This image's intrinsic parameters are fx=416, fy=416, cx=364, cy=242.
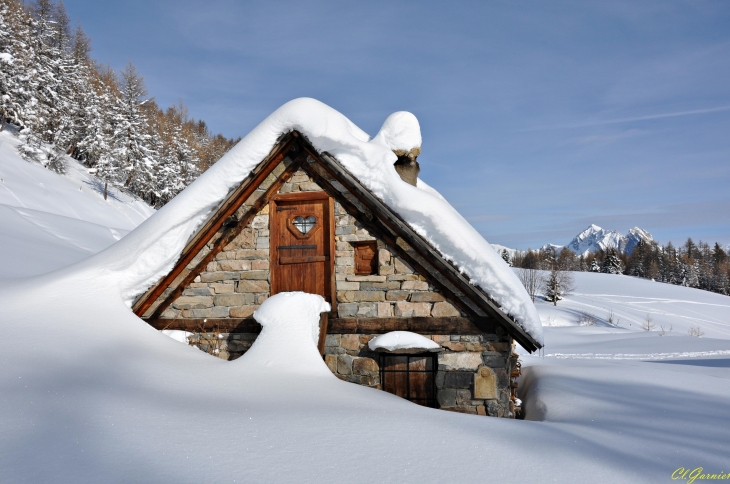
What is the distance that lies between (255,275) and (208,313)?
3.05 feet

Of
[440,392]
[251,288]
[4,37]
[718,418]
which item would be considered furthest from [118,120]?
[718,418]

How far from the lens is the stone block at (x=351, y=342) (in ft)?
20.1

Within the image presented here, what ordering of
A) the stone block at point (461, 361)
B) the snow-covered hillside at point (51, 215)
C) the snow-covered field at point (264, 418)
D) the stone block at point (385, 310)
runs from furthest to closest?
the snow-covered hillside at point (51, 215)
the stone block at point (385, 310)
the stone block at point (461, 361)
the snow-covered field at point (264, 418)

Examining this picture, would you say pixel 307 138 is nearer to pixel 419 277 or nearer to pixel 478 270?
pixel 419 277

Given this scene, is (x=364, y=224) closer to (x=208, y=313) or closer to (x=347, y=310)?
(x=347, y=310)

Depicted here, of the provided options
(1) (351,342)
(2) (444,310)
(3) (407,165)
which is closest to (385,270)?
(2) (444,310)

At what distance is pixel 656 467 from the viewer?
3.03 m

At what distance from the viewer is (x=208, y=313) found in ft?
20.9

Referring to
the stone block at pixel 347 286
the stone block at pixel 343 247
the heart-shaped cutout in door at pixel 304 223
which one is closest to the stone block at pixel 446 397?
the stone block at pixel 347 286

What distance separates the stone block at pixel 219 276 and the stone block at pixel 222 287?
2.4 inches

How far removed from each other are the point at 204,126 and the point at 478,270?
7860cm

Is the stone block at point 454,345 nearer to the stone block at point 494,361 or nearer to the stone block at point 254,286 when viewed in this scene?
the stone block at point 494,361

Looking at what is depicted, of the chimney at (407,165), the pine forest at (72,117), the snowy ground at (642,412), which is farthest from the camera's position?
the pine forest at (72,117)

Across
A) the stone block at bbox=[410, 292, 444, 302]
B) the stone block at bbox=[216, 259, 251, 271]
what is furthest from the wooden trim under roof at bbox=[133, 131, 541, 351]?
the stone block at bbox=[216, 259, 251, 271]
